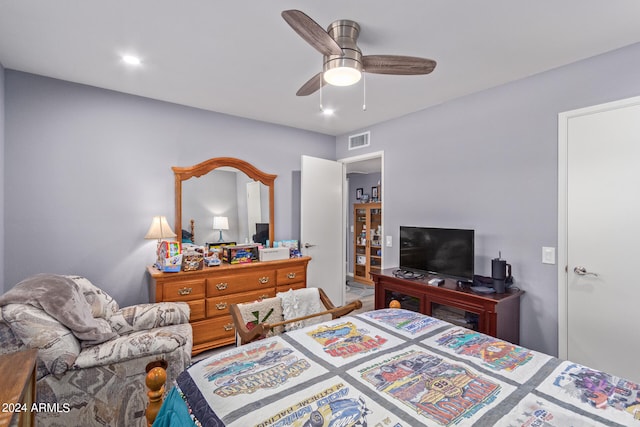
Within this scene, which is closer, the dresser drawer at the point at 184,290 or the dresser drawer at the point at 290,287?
the dresser drawer at the point at 184,290

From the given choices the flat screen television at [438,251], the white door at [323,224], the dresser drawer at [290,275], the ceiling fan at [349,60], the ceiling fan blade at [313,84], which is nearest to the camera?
the ceiling fan at [349,60]

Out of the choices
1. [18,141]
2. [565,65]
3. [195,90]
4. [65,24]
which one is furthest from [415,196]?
[18,141]

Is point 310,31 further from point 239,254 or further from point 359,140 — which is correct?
point 359,140

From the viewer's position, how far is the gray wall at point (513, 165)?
2264 millimetres

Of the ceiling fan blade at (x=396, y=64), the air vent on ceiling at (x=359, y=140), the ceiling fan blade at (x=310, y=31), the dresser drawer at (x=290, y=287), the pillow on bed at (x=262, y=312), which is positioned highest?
the air vent on ceiling at (x=359, y=140)

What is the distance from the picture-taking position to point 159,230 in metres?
2.88

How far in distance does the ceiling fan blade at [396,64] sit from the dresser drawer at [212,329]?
8.79ft

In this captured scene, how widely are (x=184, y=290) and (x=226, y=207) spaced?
3.60ft

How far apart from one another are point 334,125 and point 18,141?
3153 millimetres

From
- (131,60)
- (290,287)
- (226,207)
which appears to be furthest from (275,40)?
(290,287)

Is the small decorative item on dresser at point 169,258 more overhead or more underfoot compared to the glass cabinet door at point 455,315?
more overhead

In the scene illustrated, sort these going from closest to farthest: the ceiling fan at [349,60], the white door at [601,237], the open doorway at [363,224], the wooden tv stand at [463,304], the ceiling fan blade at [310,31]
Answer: the ceiling fan blade at [310,31] → the ceiling fan at [349,60] → the white door at [601,237] → the wooden tv stand at [463,304] → the open doorway at [363,224]

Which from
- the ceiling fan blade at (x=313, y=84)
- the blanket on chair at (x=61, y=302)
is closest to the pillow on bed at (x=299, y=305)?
the blanket on chair at (x=61, y=302)

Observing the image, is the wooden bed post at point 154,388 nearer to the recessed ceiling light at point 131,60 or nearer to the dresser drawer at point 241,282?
the dresser drawer at point 241,282
